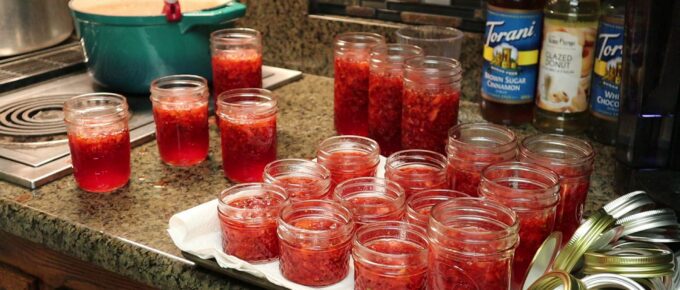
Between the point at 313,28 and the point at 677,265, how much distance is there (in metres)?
1.00

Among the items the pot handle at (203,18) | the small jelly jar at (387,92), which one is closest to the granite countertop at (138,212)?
the small jelly jar at (387,92)

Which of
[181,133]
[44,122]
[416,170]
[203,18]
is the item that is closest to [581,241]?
[416,170]

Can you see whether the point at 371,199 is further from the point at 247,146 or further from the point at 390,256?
the point at 247,146

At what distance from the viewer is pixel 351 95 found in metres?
1.32

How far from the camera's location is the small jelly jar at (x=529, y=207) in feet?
2.96

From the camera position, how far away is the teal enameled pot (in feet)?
4.57

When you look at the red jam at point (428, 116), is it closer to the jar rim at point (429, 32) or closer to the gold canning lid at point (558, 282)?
the jar rim at point (429, 32)

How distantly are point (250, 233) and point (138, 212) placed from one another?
0.78ft

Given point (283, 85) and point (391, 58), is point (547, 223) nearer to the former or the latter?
point (391, 58)

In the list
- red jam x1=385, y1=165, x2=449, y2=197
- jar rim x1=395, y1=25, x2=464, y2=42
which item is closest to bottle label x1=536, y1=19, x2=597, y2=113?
jar rim x1=395, y1=25, x2=464, y2=42

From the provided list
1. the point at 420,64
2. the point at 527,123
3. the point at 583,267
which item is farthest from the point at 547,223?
the point at 527,123

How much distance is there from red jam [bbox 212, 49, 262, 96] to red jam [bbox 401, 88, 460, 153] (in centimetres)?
30

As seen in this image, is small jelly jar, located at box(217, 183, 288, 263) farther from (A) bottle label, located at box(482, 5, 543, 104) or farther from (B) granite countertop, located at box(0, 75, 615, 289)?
(A) bottle label, located at box(482, 5, 543, 104)

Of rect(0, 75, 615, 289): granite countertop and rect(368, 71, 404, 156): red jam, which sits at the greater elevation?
rect(368, 71, 404, 156): red jam
